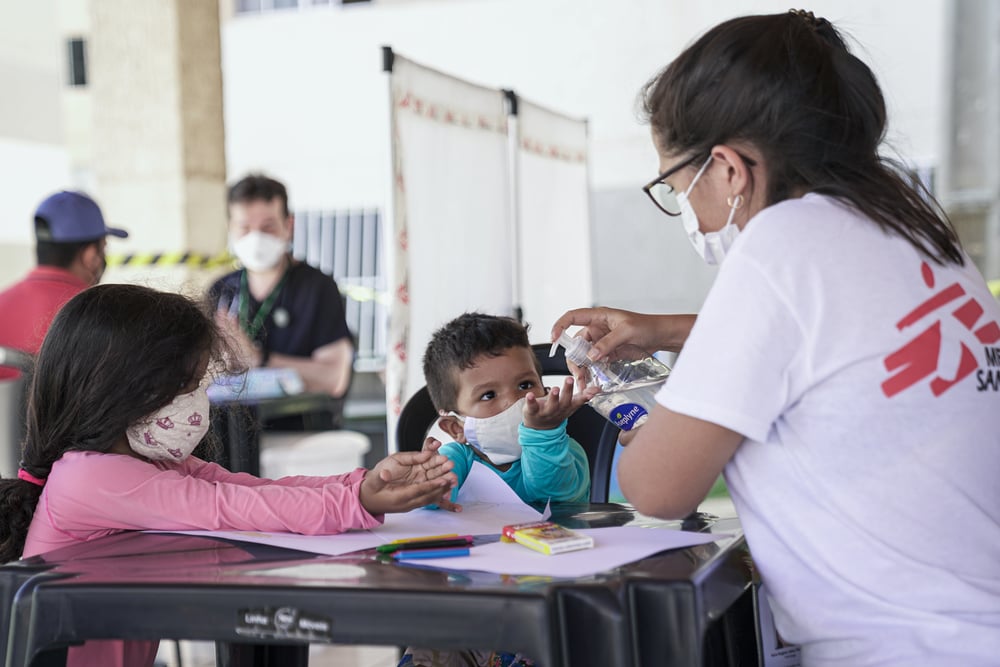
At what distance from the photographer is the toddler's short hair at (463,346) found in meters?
Answer: 2.12

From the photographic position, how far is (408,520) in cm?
161

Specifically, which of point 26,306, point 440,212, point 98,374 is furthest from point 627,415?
point 440,212

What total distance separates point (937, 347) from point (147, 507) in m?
1.03

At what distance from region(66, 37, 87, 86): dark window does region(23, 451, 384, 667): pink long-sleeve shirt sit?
2165cm

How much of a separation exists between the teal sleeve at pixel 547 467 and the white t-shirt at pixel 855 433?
2.01 ft

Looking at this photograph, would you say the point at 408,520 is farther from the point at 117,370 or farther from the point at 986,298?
the point at 986,298

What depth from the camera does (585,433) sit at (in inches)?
89.4

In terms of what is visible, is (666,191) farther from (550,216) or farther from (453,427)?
(550,216)

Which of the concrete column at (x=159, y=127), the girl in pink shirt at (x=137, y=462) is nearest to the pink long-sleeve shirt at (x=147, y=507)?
the girl in pink shirt at (x=137, y=462)

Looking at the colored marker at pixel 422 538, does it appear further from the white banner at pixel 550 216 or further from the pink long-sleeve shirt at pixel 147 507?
the white banner at pixel 550 216

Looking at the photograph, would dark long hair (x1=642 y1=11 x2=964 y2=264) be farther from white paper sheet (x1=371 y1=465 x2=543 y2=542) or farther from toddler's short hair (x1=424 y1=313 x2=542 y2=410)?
toddler's short hair (x1=424 y1=313 x2=542 y2=410)

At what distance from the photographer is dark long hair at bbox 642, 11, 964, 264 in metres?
1.33

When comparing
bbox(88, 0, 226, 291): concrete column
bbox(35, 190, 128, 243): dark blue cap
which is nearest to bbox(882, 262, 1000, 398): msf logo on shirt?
bbox(35, 190, 128, 243): dark blue cap

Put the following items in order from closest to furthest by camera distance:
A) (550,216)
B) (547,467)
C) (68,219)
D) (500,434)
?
(547,467) < (500,434) < (68,219) < (550,216)
